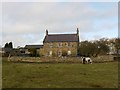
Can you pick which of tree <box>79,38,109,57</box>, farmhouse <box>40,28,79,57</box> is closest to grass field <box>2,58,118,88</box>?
tree <box>79,38,109,57</box>

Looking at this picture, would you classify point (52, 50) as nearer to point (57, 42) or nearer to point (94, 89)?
point (57, 42)

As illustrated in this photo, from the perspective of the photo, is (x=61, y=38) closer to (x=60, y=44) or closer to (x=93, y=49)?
(x=60, y=44)

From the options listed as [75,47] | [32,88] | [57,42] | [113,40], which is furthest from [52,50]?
[32,88]

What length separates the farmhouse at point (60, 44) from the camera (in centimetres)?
9100

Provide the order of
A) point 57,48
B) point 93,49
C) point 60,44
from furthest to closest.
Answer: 1. point 57,48
2. point 60,44
3. point 93,49

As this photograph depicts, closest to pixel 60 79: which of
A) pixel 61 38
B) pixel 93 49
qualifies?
pixel 93 49

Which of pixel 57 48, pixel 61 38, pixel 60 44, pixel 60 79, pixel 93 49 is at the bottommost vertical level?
pixel 60 79

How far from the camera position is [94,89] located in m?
12.9

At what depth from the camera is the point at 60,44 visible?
302ft

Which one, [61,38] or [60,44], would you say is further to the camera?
[61,38]

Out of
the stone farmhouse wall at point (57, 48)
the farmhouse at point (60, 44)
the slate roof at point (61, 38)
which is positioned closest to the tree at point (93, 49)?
the stone farmhouse wall at point (57, 48)

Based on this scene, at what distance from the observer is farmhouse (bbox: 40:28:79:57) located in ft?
299

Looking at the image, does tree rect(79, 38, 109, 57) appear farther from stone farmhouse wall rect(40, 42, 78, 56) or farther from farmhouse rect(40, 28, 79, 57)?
farmhouse rect(40, 28, 79, 57)

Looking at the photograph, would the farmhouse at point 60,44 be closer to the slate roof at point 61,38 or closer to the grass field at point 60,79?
the slate roof at point 61,38
